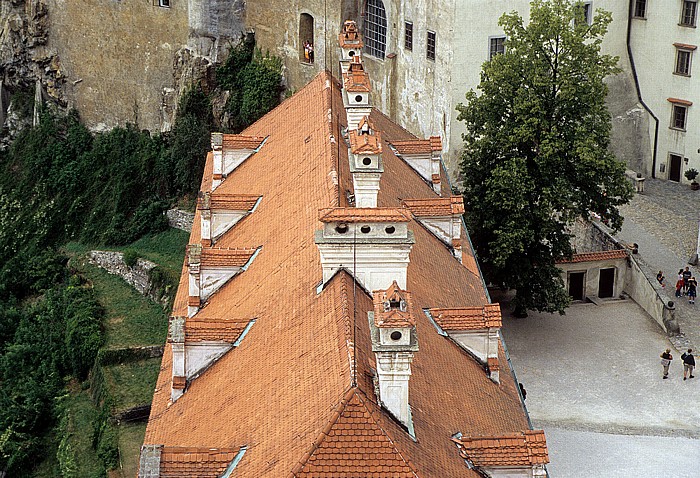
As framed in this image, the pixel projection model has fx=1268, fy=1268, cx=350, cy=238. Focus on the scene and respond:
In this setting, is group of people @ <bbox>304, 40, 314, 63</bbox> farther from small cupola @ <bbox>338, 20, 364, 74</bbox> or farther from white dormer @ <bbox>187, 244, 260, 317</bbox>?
white dormer @ <bbox>187, 244, 260, 317</bbox>

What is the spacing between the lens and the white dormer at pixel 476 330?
993 inches

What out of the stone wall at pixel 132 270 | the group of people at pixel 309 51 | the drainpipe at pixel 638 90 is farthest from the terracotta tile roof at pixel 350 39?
the drainpipe at pixel 638 90

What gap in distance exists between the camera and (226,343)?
24.9 metres

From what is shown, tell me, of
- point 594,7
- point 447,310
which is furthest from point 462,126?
point 447,310

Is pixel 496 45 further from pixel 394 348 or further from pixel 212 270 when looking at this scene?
pixel 394 348

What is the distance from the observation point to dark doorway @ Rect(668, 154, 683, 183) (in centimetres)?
5306

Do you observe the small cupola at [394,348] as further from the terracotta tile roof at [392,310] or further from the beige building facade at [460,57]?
the beige building facade at [460,57]

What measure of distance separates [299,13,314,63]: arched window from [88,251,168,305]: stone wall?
35.4 ft

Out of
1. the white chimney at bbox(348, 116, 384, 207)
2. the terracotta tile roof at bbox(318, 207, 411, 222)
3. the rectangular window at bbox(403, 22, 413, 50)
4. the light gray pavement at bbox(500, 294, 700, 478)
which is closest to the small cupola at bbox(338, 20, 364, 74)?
the light gray pavement at bbox(500, 294, 700, 478)

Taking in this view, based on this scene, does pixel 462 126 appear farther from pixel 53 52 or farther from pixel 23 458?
pixel 53 52

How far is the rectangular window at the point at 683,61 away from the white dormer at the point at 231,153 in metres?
22.1

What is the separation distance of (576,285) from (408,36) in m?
11.5

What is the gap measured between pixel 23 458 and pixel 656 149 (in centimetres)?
2909

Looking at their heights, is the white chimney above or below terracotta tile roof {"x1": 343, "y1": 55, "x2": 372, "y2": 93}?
below
